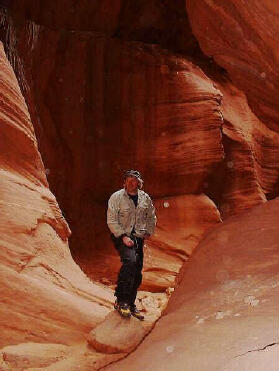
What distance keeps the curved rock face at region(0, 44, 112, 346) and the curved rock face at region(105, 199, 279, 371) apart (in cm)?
97

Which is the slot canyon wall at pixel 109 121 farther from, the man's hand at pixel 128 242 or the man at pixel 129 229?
the man's hand at pixel 128 242

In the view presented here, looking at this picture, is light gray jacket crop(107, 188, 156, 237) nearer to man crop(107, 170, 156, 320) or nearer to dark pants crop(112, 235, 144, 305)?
man crop(107, 170, 156, 320)

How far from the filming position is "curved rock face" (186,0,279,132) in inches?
202

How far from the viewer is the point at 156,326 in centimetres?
479

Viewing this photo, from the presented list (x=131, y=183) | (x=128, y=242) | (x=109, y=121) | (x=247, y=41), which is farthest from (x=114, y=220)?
(x=109, y=121)

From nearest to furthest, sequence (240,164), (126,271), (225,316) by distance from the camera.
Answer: (225,316), (126,271), (240,164)

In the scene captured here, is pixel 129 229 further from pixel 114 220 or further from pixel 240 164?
pixel 240 164

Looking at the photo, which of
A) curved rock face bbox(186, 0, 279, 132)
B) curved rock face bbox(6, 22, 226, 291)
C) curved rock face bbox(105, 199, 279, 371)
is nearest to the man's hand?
curved rock face bbox(105, 199, 279, 371)

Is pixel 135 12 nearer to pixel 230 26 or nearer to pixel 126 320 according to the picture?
pixel 230 26

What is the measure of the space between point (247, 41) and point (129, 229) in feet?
9.55

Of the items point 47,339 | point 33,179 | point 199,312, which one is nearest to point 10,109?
point 33,179

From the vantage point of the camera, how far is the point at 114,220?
15.8ft

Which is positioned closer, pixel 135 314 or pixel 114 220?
pixel 114 220

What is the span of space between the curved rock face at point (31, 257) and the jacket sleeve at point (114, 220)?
1.02 metres
